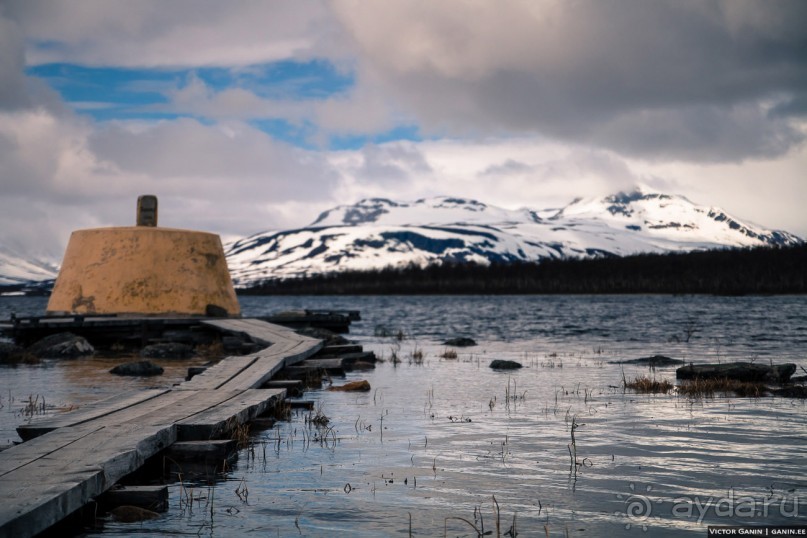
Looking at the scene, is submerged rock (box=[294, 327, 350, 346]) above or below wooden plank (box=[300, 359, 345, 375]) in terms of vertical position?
above

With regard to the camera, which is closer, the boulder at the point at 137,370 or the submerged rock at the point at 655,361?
the boulder at the point at 137,370

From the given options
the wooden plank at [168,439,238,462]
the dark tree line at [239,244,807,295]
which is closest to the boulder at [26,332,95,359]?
the wooden plank at [168,439,238,462]

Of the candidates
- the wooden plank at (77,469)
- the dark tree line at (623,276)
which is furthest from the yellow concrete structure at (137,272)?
the dark tree line at (623,276)

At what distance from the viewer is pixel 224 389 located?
11602 mm

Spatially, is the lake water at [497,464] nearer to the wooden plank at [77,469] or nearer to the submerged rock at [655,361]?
the wooden plank at [77,469]

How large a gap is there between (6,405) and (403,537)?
9.51 metres

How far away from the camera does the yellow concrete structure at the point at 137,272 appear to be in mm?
26438

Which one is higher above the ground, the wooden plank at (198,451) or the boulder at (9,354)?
the wooden plank at (198,451)

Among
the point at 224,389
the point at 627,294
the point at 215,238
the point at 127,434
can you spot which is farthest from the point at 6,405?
the point at 627,294

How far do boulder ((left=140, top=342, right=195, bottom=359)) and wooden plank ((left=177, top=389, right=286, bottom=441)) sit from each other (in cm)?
1261

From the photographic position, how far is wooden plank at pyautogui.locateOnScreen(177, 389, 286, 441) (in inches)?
325

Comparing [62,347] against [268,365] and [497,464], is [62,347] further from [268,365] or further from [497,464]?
[497,464]

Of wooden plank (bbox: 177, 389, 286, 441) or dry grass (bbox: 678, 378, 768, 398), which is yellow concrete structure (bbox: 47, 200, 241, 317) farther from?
dry grass (bbox: 678, 378, 768, 398)

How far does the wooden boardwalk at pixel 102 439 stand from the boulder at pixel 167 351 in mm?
10787
